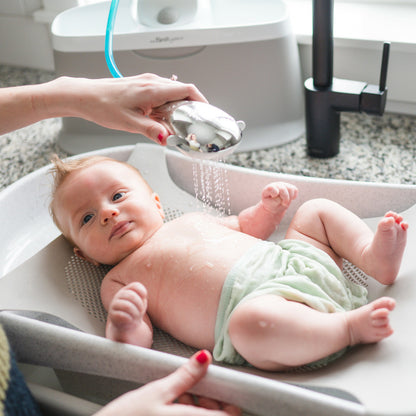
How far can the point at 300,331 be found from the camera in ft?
2.13

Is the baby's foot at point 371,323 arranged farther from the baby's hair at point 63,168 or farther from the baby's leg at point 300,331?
the baby's hair at point 63,168

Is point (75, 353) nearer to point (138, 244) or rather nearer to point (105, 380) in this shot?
point (105, 380)

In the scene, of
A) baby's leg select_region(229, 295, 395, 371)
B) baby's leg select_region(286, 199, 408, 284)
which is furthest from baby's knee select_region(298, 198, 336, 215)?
baby's leg select_region(229, 295, 395, 371)

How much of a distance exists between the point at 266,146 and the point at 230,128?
1.54ft

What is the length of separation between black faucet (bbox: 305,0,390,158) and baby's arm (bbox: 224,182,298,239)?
9.5 inches

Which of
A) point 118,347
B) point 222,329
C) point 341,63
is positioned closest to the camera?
point 118,347

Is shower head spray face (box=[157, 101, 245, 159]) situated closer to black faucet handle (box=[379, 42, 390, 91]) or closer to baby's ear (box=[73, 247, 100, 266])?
baby's ear (box=[73, 247, 100, 266])

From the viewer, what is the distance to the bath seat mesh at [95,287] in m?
0.80

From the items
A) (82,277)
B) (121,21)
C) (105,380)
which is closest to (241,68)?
(121,21)

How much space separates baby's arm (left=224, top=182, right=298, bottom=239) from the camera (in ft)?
2.86

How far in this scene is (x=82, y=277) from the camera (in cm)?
88

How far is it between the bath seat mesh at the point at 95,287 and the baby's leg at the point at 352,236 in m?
0.04

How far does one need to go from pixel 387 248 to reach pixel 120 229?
0.40m

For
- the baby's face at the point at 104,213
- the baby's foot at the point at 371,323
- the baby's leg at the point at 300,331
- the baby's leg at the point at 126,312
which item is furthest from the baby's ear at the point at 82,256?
the baby's foot at the point at 371,323
